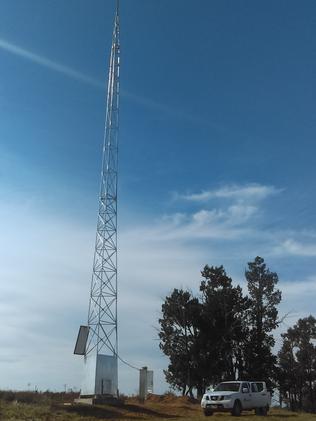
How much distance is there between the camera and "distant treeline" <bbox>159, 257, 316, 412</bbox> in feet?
174

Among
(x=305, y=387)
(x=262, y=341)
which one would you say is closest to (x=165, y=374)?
(x=262, y=341)

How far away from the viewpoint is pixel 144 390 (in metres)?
38.7

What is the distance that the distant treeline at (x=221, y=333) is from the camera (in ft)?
174

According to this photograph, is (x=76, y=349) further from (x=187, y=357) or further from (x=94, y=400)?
(x=187, y=357)

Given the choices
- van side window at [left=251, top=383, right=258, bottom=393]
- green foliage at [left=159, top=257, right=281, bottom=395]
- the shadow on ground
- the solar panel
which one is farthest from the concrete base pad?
green foliage at [left=159, top=257, right=281, bottom=395]

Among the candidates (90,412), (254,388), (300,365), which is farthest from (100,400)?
(300,365)

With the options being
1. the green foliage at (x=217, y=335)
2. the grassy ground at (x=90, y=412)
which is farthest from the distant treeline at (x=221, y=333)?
the grassy ground at (x=90, y=412)

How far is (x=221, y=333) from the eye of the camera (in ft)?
179

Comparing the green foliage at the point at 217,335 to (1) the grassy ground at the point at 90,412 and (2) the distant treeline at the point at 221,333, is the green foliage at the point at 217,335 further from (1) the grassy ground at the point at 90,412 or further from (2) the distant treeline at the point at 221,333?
(1) the grassy ground at the point at 90,412

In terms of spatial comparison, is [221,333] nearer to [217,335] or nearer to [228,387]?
[217,335]

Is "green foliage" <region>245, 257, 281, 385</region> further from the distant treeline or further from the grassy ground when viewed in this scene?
the grassy ground

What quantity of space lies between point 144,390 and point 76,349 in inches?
312

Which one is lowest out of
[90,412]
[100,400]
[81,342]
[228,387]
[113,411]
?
[90,412]

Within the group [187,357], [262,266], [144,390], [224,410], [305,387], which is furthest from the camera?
[305,387]
